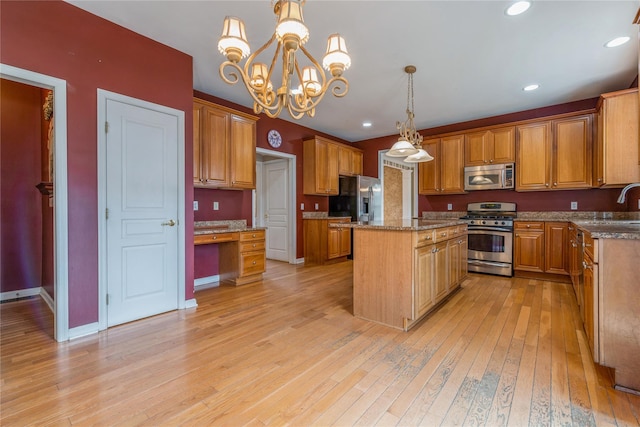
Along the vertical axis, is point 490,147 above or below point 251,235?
above

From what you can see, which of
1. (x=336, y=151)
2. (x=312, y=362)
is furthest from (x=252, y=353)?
(x=336, y=151)

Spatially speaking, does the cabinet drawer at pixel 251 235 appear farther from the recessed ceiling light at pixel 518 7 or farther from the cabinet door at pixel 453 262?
the recessed ceiling light at pixel 518 7

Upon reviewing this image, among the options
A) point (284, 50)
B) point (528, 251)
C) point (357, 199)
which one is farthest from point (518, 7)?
point (357, 199)

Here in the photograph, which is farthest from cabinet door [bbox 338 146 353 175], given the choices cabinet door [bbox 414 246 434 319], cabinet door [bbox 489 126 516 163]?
cabinet door [bbox 414 246 434 319]

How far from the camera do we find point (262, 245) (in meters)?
4.19

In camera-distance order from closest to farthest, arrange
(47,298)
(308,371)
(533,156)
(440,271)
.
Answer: (308,371)
(440,271)
(47,298)
(533,156)

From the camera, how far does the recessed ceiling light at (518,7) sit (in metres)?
2.25

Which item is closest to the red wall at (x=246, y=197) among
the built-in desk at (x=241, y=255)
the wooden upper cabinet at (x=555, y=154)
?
the built-in desk at (x=241, y=255)

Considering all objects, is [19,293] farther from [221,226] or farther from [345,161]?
[345,161]

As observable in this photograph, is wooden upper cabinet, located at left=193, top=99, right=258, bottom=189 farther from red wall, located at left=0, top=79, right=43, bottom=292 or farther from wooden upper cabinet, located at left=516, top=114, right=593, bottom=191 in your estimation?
wooden upper cabinet, located at left=516, top=114, right=593, bottom=191

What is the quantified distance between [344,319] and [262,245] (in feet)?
6.17

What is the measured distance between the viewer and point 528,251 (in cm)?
425

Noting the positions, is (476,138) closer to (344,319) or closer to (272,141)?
(272,141)

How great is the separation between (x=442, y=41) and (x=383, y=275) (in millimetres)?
2355
